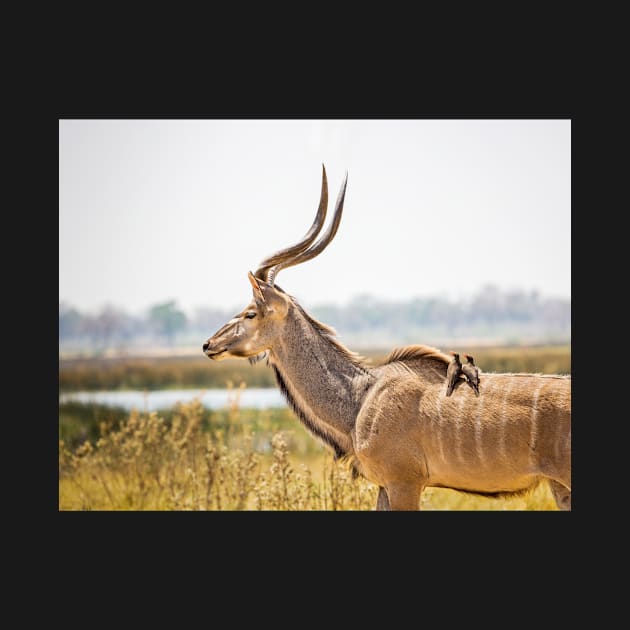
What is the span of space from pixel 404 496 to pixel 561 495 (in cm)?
131

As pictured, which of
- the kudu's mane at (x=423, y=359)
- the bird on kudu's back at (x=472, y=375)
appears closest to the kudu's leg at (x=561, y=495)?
the bird on kudu's back at (x=472, y=375)

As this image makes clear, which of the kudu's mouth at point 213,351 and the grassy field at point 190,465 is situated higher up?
the kudu's mouth at point 213,351

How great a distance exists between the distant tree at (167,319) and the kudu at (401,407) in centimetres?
279

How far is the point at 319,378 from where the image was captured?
21.2 ft

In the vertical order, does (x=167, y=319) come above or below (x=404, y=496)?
above

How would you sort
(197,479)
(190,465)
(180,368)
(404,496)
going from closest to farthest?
(404,496)
(197,479)
(190,465)
(180,368)

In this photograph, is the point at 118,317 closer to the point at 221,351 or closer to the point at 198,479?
the point at 198,479

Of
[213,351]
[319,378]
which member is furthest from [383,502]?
[213,351]

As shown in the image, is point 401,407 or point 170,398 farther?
point 170,398

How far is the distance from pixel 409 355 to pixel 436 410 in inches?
20.5

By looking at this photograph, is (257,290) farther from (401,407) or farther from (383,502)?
(383,502)

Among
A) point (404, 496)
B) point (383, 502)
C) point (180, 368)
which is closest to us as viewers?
point (404, 496)

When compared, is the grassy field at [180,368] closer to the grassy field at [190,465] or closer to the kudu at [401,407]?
the grassy field at [190,465]

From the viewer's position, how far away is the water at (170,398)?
29.0ft
